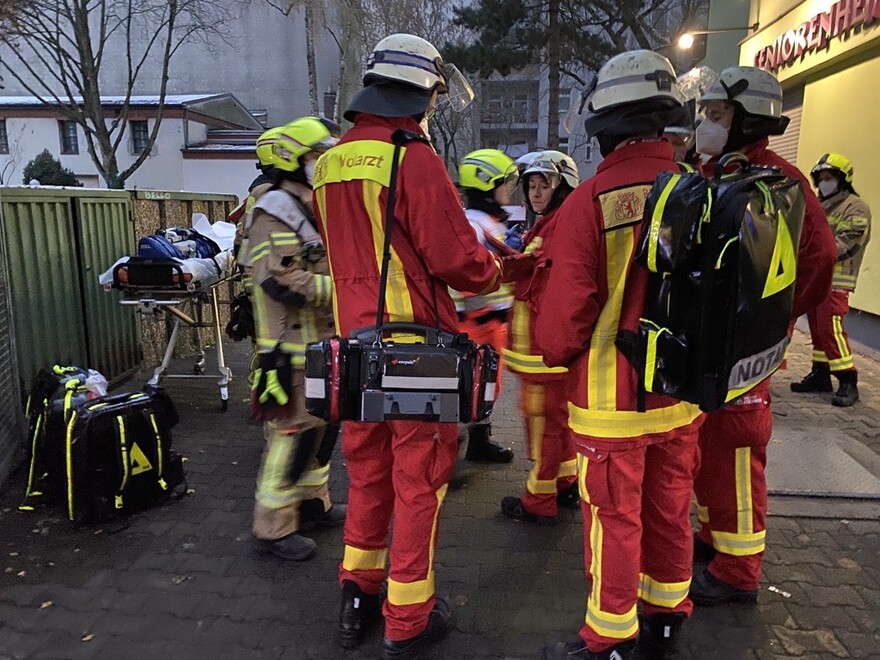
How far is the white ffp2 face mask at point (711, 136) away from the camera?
3.02m

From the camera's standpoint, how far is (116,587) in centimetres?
313

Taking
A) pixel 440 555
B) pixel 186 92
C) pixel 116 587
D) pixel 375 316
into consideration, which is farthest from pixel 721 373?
pixel 186 92

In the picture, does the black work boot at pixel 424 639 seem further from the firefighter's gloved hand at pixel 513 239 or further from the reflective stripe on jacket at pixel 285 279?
the firefighter's gloved hand at pixel 513 239

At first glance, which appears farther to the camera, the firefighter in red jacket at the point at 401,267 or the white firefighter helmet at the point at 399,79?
the white firefighter helmet at the point at 399,79

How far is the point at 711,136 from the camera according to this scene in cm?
303

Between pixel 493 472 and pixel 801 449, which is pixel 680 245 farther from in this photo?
pixel 801 449

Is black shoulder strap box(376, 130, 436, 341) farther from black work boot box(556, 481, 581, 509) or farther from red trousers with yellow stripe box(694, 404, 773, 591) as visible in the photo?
black work boot box(556, 481, 581, 509)

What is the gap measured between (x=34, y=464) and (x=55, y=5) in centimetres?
2227

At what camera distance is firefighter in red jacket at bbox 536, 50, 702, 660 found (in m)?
2.26

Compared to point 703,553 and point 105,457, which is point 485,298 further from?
point 105,457

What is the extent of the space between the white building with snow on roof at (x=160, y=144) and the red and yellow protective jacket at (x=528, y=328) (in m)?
22.8

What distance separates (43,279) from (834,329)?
6582 millimetres

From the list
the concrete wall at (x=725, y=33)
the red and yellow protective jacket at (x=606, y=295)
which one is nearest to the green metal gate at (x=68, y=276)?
the red and yellow protective jacket at (x=606, y=295)

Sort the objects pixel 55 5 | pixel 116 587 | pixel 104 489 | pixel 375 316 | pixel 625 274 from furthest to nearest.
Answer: pixel 55 5 < pixel 104 489 < pixel 116 587 < pixel 375 316 < pixel 625 274
